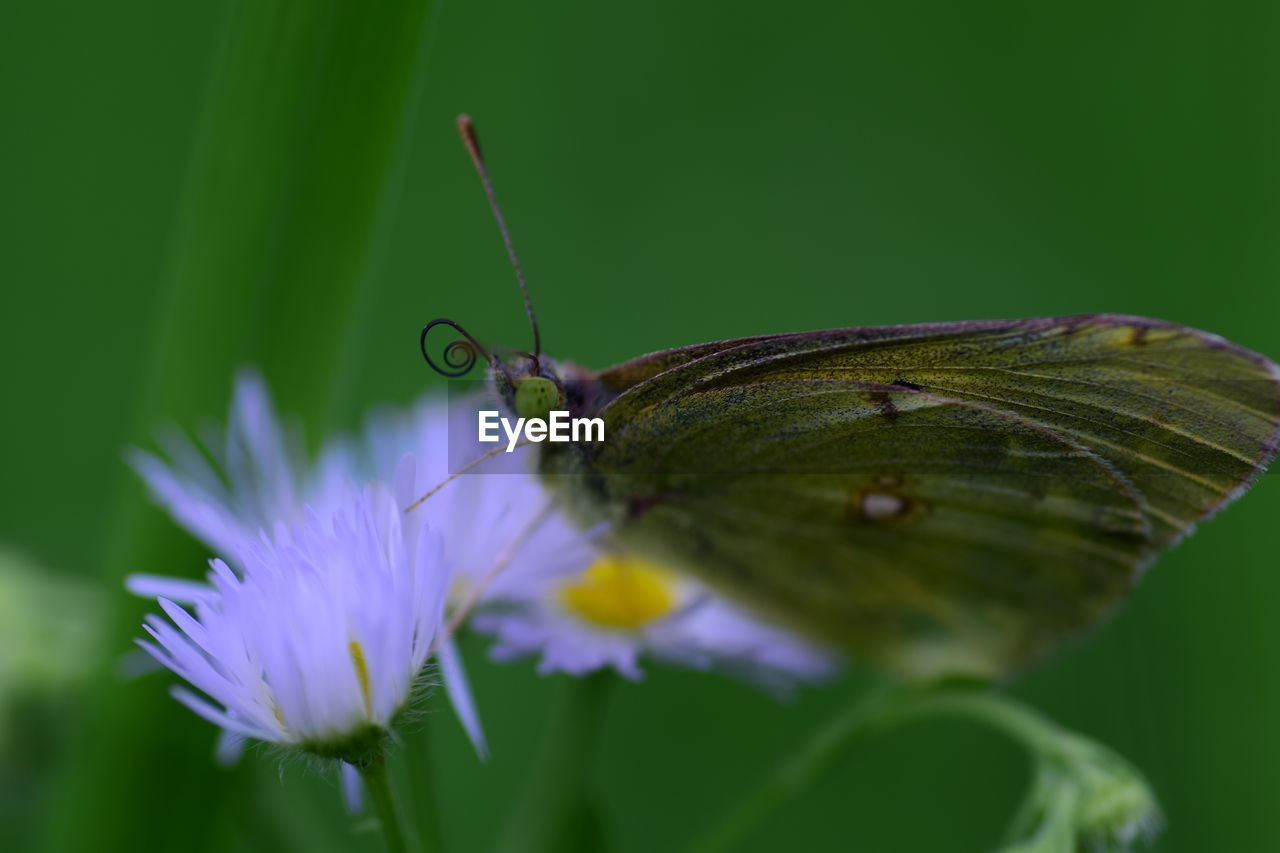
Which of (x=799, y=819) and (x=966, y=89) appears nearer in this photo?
(x=799, y=819)

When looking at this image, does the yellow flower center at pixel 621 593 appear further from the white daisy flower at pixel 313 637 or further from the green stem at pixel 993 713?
the white daisy flower at pixel 313 637

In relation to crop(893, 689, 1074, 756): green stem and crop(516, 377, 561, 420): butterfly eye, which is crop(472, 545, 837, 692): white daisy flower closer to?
crop(516, 377, 561, 420): butterfly eye

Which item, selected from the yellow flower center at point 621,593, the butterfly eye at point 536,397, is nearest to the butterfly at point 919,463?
the butterfly eye at point 536,397

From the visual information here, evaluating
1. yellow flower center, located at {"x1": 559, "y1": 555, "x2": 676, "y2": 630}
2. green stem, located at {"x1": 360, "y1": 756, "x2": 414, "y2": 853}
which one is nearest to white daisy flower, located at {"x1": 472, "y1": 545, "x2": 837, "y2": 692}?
yellow flower center, located at {"x1": 559, "y1": 555, "x2": 676, "y2": 630}

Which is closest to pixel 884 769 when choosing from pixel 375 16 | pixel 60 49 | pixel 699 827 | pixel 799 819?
pixel 799 819

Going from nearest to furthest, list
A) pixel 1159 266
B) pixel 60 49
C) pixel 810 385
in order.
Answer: pixel 810 385 → pixel 1159 266 → pixel 60 49

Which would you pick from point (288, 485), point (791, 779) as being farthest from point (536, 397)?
point (791, 779)

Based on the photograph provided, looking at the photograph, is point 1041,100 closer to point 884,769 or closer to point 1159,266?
point 1159,266

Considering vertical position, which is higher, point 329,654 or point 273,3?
point 273,3
